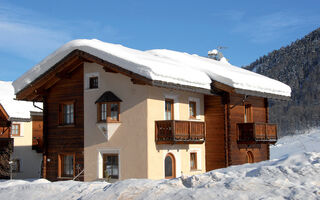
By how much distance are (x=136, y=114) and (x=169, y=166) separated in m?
2.77

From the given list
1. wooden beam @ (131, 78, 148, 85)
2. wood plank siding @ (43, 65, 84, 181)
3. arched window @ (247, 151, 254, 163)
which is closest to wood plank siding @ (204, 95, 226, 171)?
arched window @ (247, 151, 254, 163)

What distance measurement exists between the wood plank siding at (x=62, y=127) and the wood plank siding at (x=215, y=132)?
6.04 meters

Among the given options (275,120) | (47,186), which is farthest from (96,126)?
(275,120)

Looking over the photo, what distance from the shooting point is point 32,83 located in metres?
21.0

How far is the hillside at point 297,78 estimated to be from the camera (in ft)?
260

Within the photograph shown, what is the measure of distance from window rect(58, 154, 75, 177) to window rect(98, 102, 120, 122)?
264 cm

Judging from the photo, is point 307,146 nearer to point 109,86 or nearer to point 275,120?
point 275,120

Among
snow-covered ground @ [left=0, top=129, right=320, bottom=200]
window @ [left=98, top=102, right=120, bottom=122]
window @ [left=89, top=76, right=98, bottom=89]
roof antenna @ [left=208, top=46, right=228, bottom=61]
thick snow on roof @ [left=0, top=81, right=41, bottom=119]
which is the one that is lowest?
snow-covered ground @ [left=0, top=129, right=320, bottom=200]

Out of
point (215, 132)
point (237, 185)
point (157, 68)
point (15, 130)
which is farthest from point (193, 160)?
point (15, 130)

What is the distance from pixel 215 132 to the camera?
21.3m

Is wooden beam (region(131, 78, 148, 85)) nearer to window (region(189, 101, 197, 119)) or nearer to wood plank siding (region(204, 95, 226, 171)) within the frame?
window (region(189, 101, 197, 119))

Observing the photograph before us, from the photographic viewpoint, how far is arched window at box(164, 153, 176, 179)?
1897 centimetres

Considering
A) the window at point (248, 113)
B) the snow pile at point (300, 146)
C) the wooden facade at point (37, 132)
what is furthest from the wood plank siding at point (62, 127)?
the snow pile at point (300, 146)

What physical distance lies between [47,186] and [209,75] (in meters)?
10.8
